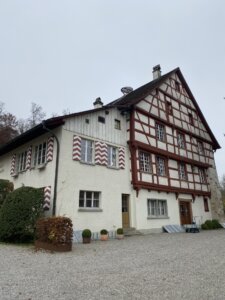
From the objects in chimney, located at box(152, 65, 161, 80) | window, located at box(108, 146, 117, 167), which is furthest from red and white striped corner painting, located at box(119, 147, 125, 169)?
chimney, located at box(152, 65, 161, 80)

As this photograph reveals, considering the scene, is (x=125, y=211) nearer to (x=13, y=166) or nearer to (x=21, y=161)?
(x=21, y=161)

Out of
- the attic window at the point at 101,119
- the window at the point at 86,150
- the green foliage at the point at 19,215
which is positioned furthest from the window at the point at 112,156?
the green foliage at the point at 19,215

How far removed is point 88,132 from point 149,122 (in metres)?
5.72

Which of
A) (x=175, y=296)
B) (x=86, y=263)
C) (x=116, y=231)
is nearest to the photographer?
(x=175, y=296)

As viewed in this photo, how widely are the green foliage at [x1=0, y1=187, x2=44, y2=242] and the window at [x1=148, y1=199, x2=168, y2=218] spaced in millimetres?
8238

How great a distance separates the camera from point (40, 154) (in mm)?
14594

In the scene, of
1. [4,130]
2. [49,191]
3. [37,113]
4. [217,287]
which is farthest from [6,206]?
[37,113]

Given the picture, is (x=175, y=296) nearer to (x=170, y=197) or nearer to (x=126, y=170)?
(x=126, y=170)

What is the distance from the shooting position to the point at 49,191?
12.6 meters

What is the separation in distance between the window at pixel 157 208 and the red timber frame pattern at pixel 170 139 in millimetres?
924

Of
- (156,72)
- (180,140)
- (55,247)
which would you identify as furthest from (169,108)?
→ (55,247)

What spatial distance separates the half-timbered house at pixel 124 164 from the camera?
1312cm

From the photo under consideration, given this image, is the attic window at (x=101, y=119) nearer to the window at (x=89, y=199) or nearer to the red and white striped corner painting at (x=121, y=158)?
the red and white striped corner painting at (x=121, y=158)

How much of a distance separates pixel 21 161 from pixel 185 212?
1278cm
